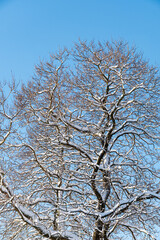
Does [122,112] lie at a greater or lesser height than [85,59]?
lesser

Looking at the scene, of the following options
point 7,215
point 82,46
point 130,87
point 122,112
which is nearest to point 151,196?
point 122,112

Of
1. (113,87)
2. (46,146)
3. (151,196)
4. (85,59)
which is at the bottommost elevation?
(151,196)

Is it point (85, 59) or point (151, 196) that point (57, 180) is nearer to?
point (151, 196)

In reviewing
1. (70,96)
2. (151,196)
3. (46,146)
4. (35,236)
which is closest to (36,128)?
(46,146)

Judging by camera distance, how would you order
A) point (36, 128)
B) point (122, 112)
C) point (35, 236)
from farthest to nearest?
point (36, 128) < point (122, 112) < point (35, 236)

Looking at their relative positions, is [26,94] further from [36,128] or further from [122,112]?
[122,112]

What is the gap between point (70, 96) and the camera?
11016 mm

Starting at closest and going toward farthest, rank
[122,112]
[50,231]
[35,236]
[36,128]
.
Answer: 1. [50,231]
2. [35,236]
3. [122,112]
4. [36,128]

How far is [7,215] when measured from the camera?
984 centimetres

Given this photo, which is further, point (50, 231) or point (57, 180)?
point (57, 180)

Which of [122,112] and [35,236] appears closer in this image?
[35,236]

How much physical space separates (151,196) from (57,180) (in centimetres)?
343

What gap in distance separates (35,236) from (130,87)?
6.12m

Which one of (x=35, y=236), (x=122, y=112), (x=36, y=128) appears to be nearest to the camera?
(x=35, y=236)
